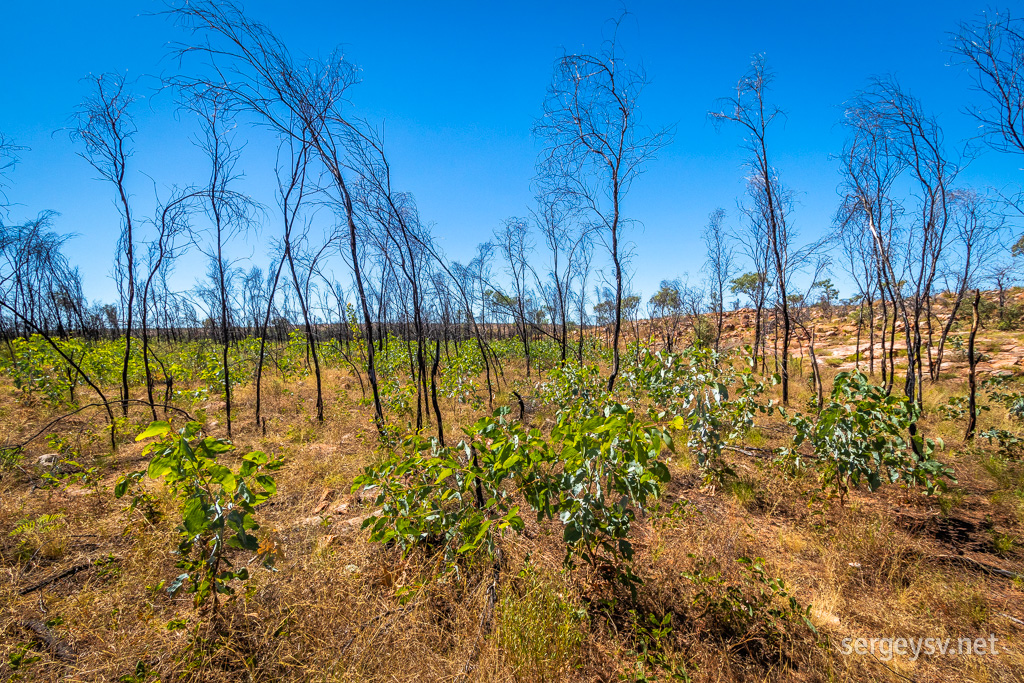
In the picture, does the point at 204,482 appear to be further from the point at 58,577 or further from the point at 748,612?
the point at 748,612

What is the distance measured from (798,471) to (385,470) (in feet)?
14.8

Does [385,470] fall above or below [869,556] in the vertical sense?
above

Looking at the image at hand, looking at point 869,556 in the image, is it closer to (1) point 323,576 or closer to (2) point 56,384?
(1) point 323,576

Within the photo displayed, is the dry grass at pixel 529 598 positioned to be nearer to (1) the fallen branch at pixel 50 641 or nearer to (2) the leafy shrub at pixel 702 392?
(1) the fallen branch at pixel 50 641

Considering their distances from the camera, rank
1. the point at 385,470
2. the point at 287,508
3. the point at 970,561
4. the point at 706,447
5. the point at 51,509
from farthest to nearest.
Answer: the point at 706,447 < the point at 287,508 < the point at 51,509 < the point at 970,561 < the point at 385,470

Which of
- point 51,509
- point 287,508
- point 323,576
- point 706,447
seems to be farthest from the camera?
A: point 706,447

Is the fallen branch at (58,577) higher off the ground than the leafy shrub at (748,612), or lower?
higher

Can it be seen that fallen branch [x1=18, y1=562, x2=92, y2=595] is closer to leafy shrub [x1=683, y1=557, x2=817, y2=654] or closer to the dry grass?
the dry grass

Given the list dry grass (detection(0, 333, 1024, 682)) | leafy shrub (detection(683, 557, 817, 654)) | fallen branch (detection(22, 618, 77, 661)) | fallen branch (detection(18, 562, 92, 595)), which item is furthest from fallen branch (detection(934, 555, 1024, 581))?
fallen branch (detection(18, 562, 92, 595))

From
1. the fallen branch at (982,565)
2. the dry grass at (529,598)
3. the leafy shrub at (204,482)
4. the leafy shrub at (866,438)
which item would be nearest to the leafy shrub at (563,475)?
the dry grass at (529,598)

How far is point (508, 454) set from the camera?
2.06 metres

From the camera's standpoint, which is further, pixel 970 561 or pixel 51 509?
pixel 51 509

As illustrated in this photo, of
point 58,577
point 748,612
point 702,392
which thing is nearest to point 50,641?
point 58,577

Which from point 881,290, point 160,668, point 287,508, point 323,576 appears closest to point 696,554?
point 323,576
